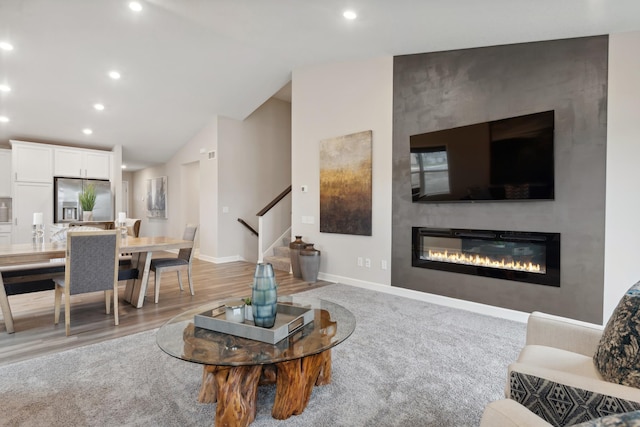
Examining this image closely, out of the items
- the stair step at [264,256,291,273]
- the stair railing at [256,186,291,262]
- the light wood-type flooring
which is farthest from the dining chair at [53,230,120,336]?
the stair railing at [256,186,291,262]

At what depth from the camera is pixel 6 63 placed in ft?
14.7

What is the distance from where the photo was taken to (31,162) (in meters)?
6.34

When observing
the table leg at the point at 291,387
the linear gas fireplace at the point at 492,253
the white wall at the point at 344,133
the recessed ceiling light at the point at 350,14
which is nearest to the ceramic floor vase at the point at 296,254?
the white wall at the point at 344,133

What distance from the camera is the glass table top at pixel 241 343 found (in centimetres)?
149

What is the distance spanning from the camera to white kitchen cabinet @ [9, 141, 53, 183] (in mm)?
6188

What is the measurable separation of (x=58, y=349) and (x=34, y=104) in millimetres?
4938

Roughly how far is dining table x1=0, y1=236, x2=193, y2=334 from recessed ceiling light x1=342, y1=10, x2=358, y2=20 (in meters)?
3.12

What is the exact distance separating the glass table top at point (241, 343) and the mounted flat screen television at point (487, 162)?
7.48 feet

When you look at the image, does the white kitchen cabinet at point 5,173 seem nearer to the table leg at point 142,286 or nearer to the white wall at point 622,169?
the table leg at point 142,286

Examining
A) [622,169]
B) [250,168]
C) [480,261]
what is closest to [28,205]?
[250,168]

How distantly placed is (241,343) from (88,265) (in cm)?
216

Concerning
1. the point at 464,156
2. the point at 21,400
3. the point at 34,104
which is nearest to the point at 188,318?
the point at 21,400

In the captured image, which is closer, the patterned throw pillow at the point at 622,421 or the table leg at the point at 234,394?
the patterned throw pillow at the point at 622,421

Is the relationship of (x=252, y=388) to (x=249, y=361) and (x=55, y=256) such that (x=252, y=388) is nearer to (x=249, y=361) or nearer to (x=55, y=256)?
(x=249, y=361)
